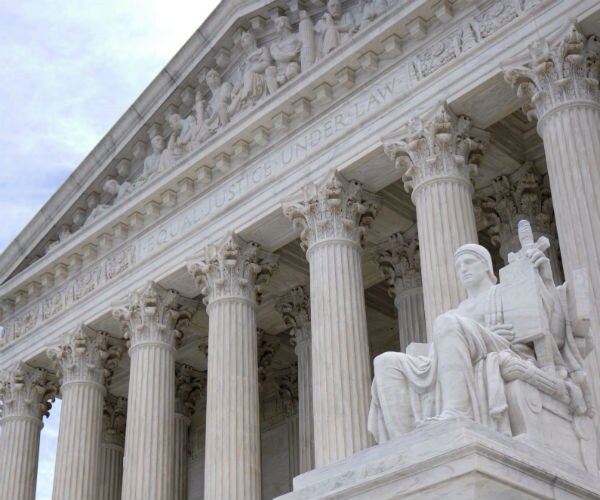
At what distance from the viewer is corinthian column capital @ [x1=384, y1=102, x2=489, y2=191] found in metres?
20.2

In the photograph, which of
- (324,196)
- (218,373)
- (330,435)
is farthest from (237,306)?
(330,435)

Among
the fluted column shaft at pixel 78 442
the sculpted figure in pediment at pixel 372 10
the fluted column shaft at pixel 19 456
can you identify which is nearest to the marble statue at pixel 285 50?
the sculpted figure in pediment at pixel 372 10

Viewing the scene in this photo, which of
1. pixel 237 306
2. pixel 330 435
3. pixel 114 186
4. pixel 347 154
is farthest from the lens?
pixel 114 186

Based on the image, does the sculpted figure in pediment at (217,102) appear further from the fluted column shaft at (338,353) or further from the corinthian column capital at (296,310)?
the fluted column shaft at (338,353)

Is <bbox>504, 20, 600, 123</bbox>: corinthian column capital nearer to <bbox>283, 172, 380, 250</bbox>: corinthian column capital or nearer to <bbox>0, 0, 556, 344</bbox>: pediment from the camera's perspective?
<bbox>0, 0, 556, 344</bbox>: pediment

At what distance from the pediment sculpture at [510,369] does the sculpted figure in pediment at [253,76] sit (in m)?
13.9

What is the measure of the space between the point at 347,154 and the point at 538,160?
13.7ft

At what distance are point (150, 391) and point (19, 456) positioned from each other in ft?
19.6

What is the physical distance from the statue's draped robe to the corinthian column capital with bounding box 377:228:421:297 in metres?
13.9

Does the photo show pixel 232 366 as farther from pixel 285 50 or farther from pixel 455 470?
pixel 455 470

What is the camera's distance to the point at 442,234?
19406 mm

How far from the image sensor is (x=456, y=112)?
67.4 feet

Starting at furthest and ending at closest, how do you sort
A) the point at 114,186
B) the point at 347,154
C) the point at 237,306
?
the point at 114,186 < the point at 237,306 < the point at 347,154

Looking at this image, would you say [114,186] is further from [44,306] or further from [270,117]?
[270,117]
